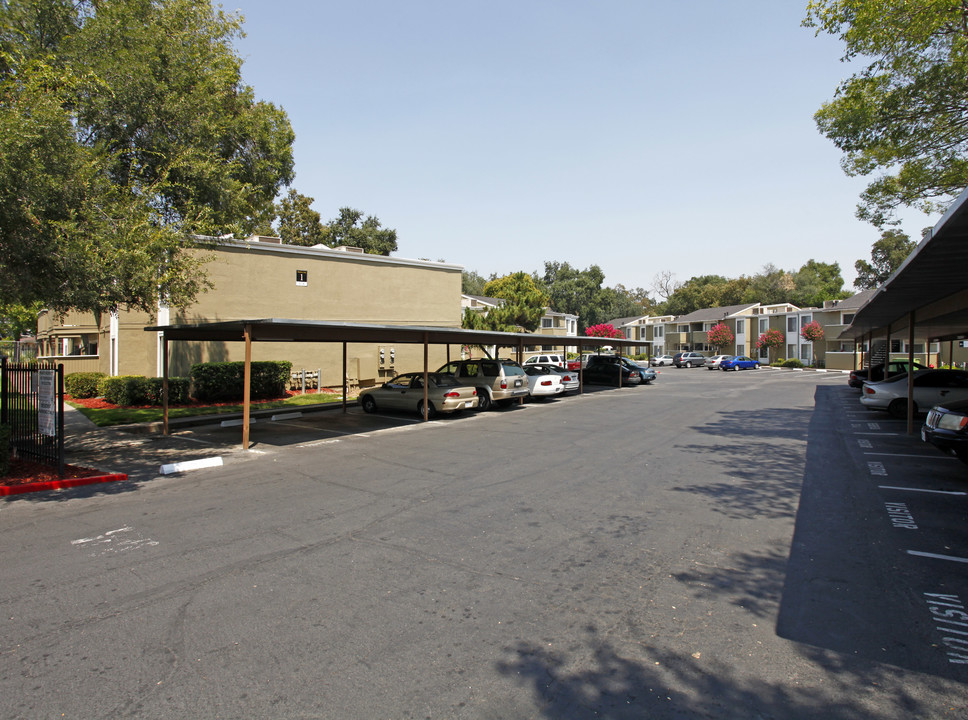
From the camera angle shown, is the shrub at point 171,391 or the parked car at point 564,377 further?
the parked car at point 564,377

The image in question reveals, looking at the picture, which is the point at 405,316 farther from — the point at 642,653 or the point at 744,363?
the point at 744,363

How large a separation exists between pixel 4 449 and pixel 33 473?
1.94ft

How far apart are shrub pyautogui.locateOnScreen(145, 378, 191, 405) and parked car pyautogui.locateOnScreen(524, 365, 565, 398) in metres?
12.3

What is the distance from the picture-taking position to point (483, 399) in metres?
19.2

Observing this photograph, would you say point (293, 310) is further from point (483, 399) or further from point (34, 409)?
point (34, 409)

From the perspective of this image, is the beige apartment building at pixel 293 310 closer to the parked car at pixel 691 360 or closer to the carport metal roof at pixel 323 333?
the carport metal roof at pixel 323 333

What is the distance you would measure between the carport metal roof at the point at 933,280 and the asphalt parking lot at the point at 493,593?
3.30 metres

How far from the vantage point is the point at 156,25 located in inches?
430

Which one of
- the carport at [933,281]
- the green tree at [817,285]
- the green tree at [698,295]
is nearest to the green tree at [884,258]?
the green tree at [817,285]

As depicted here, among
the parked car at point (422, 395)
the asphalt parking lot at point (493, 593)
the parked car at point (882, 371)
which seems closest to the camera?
the asphalt parking lot at point (493, 593)

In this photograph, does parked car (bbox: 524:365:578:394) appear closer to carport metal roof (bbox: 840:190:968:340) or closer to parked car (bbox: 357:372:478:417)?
parked car (bbox: 357:372:478:417)

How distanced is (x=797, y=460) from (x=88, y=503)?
1177cm

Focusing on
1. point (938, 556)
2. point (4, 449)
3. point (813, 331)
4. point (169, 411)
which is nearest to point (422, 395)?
point (169, 411)

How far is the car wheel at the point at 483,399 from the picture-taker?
1912 centimetres
